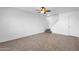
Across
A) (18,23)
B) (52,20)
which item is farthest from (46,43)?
(18,23)

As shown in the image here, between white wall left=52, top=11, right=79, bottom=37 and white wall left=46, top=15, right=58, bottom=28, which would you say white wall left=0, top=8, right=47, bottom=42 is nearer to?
white wall left=46, top=15, right=58, bottom=28

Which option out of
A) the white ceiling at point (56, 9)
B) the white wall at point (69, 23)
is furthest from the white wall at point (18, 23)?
the white wall at point (69, 23)

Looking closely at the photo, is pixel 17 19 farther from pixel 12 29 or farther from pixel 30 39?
pixel 30 39

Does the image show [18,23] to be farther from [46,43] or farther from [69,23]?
[69,23]

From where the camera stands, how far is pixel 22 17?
3.94ft

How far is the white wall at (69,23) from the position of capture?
1.18m

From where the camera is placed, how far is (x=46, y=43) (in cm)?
119

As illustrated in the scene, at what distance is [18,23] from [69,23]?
54cm

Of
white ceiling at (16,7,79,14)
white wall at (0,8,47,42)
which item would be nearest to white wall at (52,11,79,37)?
white ceiling at (16,7,79,14)

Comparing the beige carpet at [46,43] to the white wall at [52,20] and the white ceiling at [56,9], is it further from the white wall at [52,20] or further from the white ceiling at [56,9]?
the white ceiling at [56,9]

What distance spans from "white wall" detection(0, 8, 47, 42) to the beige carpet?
0.06 meters

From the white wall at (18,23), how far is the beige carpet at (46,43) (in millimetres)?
58

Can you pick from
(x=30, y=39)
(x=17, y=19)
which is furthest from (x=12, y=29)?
(x=30, y=39)
